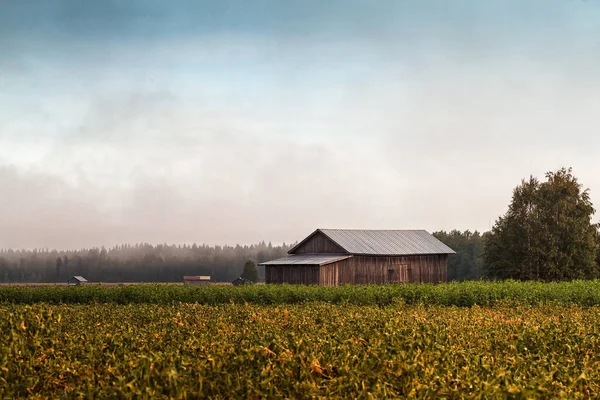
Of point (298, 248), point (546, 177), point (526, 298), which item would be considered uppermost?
point (546, 177)

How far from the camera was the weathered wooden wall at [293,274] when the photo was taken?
49781mm

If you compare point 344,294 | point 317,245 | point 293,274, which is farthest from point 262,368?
point 317,245

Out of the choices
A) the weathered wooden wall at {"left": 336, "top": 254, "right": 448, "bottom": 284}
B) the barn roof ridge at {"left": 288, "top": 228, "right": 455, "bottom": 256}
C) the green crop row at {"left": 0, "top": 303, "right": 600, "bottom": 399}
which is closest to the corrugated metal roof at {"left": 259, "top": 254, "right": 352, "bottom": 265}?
the weathered wooden wall at {"left": 336, "top": 254, "right": 448, "bottom": 284}

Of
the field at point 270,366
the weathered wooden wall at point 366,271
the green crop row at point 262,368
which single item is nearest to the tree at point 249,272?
the weathered wooden wall at point 366,271

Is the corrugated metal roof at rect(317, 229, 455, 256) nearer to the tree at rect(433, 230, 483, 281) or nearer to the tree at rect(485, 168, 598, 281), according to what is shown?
the tree at rect(485, 168, 598, 281)

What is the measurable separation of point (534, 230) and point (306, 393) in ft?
215

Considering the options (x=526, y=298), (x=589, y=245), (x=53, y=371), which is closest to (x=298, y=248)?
(x=526, y=298)

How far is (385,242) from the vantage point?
57.5m

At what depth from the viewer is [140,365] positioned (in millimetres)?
6539

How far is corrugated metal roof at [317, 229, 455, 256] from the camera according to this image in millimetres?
54312

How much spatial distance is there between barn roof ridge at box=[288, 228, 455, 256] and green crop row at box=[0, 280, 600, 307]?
637 inches

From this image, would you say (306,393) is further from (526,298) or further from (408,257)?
(408,257)

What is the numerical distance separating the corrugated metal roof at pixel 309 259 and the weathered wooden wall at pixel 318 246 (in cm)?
81

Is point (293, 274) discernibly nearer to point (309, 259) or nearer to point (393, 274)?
point (309, 259)
